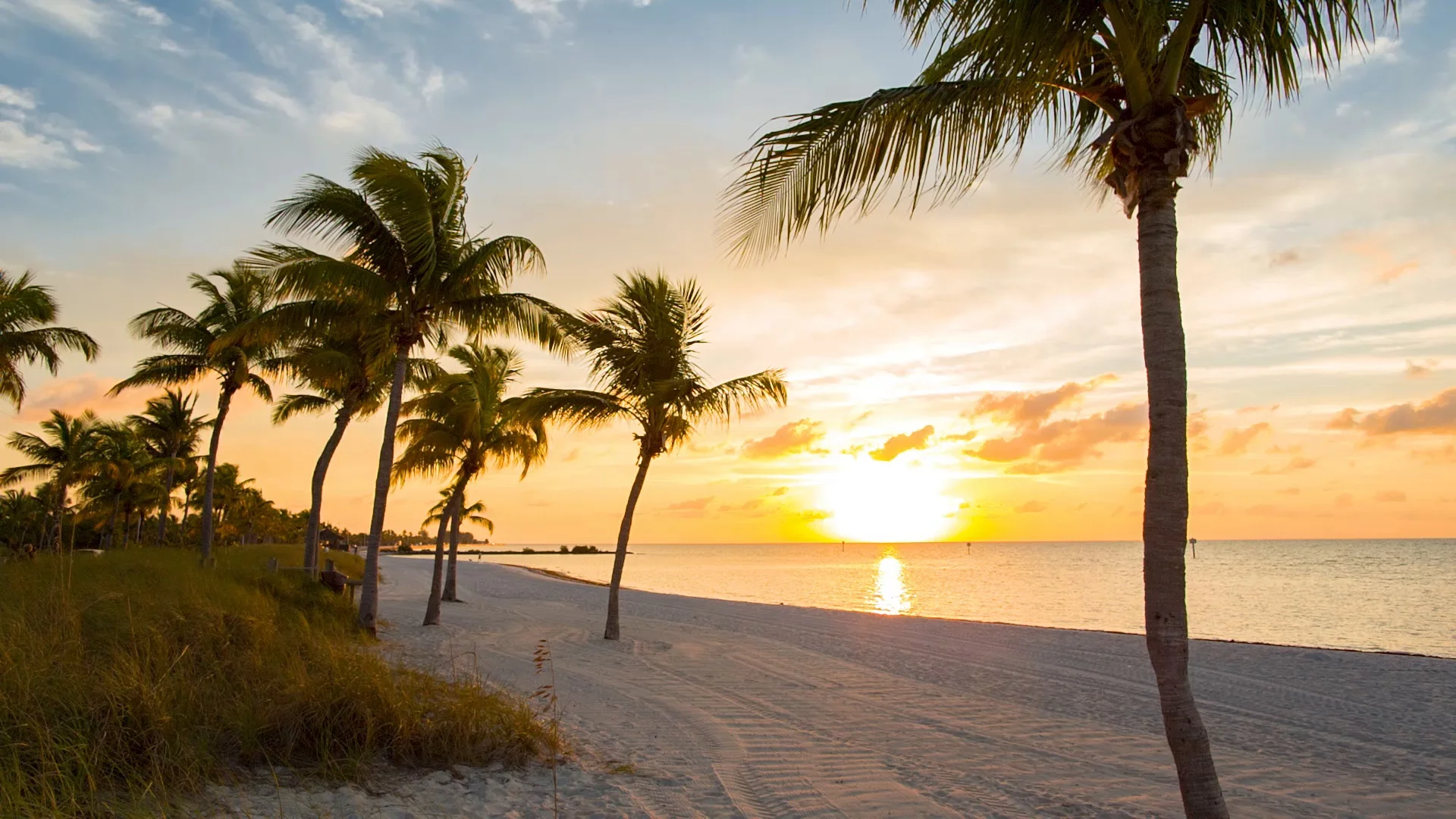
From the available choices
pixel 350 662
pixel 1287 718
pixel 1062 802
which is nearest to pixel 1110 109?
pixel 1062 802

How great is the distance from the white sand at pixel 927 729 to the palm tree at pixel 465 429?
4181mm

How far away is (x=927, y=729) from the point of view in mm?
8055

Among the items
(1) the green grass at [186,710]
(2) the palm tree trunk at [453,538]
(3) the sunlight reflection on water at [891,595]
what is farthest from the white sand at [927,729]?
(3) the sunlight reflection on water at [891,595]

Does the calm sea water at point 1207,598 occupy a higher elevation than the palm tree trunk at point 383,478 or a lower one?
lower

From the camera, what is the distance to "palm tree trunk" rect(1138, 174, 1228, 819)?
157 inches

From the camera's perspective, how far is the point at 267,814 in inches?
167

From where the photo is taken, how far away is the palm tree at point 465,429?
1792 cm

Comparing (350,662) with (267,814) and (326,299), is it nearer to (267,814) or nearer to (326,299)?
(267,814)

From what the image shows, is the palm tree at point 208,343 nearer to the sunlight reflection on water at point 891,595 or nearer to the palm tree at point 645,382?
the palm tree at point 645,382

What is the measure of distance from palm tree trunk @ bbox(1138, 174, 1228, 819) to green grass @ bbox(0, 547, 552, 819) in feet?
13.8

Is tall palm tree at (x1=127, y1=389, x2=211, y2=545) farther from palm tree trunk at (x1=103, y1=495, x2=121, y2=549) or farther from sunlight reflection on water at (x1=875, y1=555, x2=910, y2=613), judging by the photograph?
sunlight reflection on water at (x1=875, y1=555, x2=910, y2=613)

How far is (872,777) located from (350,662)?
4178 mm

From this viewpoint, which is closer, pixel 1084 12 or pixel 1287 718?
pixel 1084 12

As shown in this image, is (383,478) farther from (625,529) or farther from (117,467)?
(117,467)
